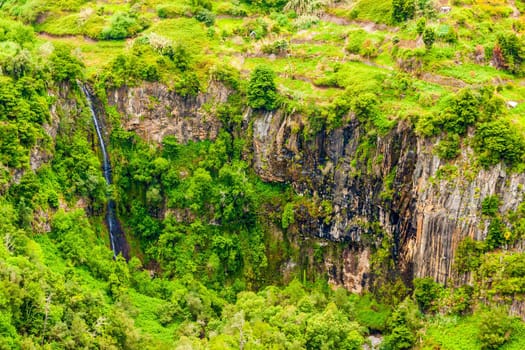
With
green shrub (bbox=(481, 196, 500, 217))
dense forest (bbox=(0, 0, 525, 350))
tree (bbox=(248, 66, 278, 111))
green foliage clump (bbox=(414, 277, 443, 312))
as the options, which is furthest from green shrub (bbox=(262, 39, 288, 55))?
green foliage clump (bbox=(414, 277, 443, 312))

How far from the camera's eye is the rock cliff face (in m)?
56.5

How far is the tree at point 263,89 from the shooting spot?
6488 centimetres

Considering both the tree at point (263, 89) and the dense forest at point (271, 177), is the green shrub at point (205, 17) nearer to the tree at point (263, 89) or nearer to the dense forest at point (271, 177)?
the dense forest at point (271, 177)

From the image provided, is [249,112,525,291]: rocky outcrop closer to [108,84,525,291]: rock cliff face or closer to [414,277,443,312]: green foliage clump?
[108,84,525,291]: rock cliff face

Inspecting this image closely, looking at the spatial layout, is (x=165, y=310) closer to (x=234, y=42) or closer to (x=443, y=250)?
(x=443, y=250)

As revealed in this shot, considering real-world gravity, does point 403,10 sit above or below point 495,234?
above

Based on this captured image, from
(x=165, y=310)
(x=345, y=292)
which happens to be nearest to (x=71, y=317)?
(x=165, y=310)

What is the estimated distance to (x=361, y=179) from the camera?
6181cm

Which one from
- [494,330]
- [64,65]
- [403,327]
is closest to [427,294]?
[403,327]

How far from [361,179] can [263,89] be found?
405 inches

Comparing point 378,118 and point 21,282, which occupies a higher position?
point 378,118

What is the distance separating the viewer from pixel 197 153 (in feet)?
220

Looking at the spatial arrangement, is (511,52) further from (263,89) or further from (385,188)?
(263,89)

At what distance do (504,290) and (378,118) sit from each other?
49.0 ft
